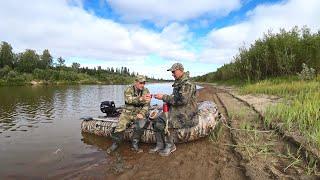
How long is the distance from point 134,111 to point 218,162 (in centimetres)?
331

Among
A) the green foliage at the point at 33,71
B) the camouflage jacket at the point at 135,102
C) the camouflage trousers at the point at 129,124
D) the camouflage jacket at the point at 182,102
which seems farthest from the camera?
the green foliage at the point at 33,71

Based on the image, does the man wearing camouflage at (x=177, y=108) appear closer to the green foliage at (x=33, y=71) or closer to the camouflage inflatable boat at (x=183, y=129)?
the camouflage inflatable boat at (x=183, y=129)

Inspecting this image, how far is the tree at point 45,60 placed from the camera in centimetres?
12094

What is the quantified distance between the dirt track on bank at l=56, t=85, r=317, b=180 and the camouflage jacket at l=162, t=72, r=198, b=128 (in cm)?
78

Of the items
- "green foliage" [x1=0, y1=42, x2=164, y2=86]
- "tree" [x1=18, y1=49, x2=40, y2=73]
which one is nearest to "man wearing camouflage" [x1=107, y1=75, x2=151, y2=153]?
"green foliage" [x1=0, y1=42, x2=164, y2=86]

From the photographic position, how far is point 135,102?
928cm

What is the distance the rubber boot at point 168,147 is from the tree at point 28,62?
368 ft

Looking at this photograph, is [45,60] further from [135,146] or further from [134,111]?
[135,146]

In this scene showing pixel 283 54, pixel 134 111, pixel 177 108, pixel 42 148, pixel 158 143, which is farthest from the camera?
pixel 283 54

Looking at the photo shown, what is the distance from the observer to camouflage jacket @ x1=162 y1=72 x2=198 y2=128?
830cm

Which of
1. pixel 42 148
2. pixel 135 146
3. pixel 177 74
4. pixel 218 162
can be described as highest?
pixel 177 74

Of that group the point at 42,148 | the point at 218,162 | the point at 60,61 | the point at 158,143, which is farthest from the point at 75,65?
the point at 218,162

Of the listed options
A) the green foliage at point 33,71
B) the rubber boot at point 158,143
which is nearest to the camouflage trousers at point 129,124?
the rubber boot at point 158,143

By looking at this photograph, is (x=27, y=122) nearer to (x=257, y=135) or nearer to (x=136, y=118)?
(x=136, y=118)
